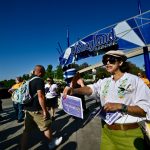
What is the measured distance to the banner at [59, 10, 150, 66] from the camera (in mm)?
8828

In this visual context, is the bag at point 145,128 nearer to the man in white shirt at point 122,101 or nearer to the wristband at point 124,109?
the man in white shirt at point 122,101

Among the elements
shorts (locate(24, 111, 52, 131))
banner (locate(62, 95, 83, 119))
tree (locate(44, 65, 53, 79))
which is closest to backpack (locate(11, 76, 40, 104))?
shorts (locate(24, 111, 52, 131))

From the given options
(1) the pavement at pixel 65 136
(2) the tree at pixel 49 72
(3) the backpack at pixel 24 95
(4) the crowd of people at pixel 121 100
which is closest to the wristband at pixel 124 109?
(4) the crowd of people at pixel 121 100

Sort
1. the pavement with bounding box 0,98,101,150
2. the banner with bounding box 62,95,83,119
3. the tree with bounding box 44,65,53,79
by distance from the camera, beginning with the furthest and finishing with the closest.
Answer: the tree with bounding box 44,65,53,79 → the pavement with bounding box 0,98,101,150 → the banner with bounding box 62,95,83,119

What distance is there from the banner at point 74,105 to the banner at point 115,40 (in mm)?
6209

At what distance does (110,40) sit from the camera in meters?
10.5

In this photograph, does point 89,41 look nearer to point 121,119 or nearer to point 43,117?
point 43,117

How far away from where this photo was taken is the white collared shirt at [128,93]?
2.52 metres

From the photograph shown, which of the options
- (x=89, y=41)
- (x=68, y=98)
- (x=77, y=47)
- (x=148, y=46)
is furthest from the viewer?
(x=77, y=47)

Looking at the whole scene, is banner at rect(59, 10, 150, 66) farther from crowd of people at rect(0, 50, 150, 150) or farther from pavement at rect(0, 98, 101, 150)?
crowd of people at rect(0, 50, 150, 150)

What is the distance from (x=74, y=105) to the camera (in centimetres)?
303

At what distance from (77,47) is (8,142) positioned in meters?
7.58

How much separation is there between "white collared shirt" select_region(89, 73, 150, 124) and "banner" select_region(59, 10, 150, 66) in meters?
6.30

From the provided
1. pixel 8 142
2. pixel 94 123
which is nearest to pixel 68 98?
pixel 8 142
